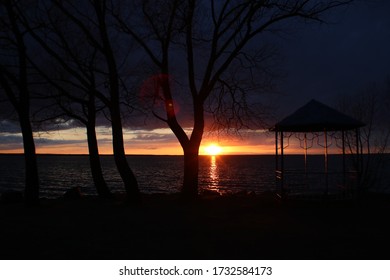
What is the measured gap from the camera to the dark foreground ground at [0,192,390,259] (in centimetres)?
693

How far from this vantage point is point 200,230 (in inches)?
354

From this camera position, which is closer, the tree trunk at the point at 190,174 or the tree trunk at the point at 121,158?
the tree trunk at the point at 121,158

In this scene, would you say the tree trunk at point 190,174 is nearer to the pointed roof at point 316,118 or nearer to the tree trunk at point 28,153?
the pointed roof at point 316,118

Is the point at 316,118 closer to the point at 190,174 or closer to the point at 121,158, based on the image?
the point at 190,174

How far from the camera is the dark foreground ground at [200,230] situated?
22.7 ft

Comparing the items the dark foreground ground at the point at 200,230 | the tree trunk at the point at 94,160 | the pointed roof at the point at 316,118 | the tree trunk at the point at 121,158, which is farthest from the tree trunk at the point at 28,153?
the pointed roof at the point at 316,118

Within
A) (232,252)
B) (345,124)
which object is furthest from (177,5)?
(232,252)

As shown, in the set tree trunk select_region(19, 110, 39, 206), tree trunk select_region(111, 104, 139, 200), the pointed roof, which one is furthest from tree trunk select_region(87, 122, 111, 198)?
the pointed roof

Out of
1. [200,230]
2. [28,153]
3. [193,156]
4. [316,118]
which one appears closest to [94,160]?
[28,153]

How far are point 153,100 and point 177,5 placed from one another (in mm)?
3792

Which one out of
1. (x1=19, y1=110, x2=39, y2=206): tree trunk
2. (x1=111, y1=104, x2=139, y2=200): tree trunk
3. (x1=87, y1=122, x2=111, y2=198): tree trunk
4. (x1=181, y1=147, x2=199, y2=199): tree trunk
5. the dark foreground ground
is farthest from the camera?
(x1=87, y1=122, x2=111, y2=198): tree trunk

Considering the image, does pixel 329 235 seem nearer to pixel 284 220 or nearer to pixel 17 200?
pixel 284 220

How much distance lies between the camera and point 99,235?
8.60 metres

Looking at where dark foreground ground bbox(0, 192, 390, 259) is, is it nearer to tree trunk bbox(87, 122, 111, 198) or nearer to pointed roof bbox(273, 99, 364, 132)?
tree trunk bbox(87, 122, 111, 198)
